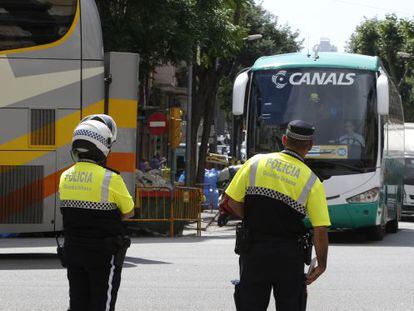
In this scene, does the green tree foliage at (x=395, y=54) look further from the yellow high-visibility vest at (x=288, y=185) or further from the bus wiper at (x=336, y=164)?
the yellow high-visibility vest at (x=288, y=185)

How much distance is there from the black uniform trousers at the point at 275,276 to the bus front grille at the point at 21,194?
29.7 ft

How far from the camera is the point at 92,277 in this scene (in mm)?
7121

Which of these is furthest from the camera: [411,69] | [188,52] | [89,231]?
[411,69]

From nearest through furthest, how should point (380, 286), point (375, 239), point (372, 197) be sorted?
point (380, 286)
point (372, 197)
point (375, 239)

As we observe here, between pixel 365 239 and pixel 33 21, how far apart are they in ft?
30.6

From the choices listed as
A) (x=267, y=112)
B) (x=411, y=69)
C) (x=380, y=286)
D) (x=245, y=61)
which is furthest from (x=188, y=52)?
(x=411, y=69)

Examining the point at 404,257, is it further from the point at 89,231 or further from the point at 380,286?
the point at 89,231

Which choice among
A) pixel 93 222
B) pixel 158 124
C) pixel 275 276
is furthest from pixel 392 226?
pixel 275 276

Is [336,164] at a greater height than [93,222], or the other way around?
[93,222]

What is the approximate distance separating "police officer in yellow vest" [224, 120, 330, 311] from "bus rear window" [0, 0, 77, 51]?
9.20 meters

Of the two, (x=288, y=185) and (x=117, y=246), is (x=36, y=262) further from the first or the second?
(x=288, y=185)

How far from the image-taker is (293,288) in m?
6.68

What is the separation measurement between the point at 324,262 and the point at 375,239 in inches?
593

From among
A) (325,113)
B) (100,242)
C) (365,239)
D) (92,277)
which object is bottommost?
(365,239)
